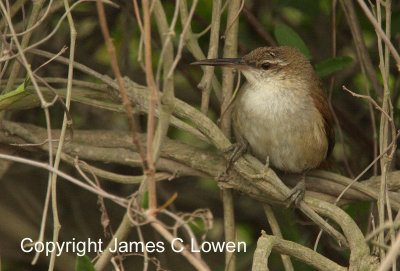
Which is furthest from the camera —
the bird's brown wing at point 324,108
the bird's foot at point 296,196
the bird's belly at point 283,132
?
the bird's brown wing at point 324,108

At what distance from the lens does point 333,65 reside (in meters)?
3.43

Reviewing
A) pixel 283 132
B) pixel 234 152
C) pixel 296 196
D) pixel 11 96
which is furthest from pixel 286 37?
pixel 11 96

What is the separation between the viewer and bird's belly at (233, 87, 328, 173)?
10.6 ft

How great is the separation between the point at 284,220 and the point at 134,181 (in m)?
1.01

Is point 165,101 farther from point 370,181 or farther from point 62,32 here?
point 62,32

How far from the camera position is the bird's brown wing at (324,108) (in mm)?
3334

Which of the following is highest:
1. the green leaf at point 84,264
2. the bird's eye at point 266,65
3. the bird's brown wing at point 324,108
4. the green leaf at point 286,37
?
the green leaf at point 286,37

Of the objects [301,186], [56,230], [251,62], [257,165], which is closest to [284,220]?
[301,186]

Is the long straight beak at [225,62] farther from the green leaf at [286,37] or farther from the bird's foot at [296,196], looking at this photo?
the bird's foot at [296,196]

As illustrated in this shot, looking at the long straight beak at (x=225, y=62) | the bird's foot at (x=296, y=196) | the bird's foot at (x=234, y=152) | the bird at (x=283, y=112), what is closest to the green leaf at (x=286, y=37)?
the bird at (x=283, y=112)

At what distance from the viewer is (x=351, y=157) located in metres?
3.96

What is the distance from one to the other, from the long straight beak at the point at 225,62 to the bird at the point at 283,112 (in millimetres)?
11

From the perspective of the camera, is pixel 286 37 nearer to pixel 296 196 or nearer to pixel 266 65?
pixel 266 65

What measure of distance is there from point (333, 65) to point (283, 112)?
469 mm
